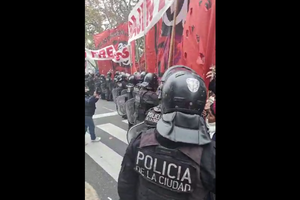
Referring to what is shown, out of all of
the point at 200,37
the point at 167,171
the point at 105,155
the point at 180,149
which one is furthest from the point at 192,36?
the point at 105,155

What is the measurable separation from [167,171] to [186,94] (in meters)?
0.45

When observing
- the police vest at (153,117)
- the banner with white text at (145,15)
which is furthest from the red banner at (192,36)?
the police vest at (153,117)

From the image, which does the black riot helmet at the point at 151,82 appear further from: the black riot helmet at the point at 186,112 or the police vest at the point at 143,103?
the black riot helmet at the point at 186,112

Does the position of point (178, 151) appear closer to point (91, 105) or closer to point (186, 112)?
point (186, 112)

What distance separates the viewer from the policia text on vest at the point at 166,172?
50.5 inches

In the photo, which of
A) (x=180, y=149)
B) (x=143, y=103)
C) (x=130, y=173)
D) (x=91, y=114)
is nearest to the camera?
(x=180, y=149)

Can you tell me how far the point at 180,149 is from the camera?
130cm

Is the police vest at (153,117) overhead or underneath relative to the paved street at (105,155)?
overhead

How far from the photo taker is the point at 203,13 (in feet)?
5.35

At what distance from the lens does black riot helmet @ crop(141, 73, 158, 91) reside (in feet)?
7.67
